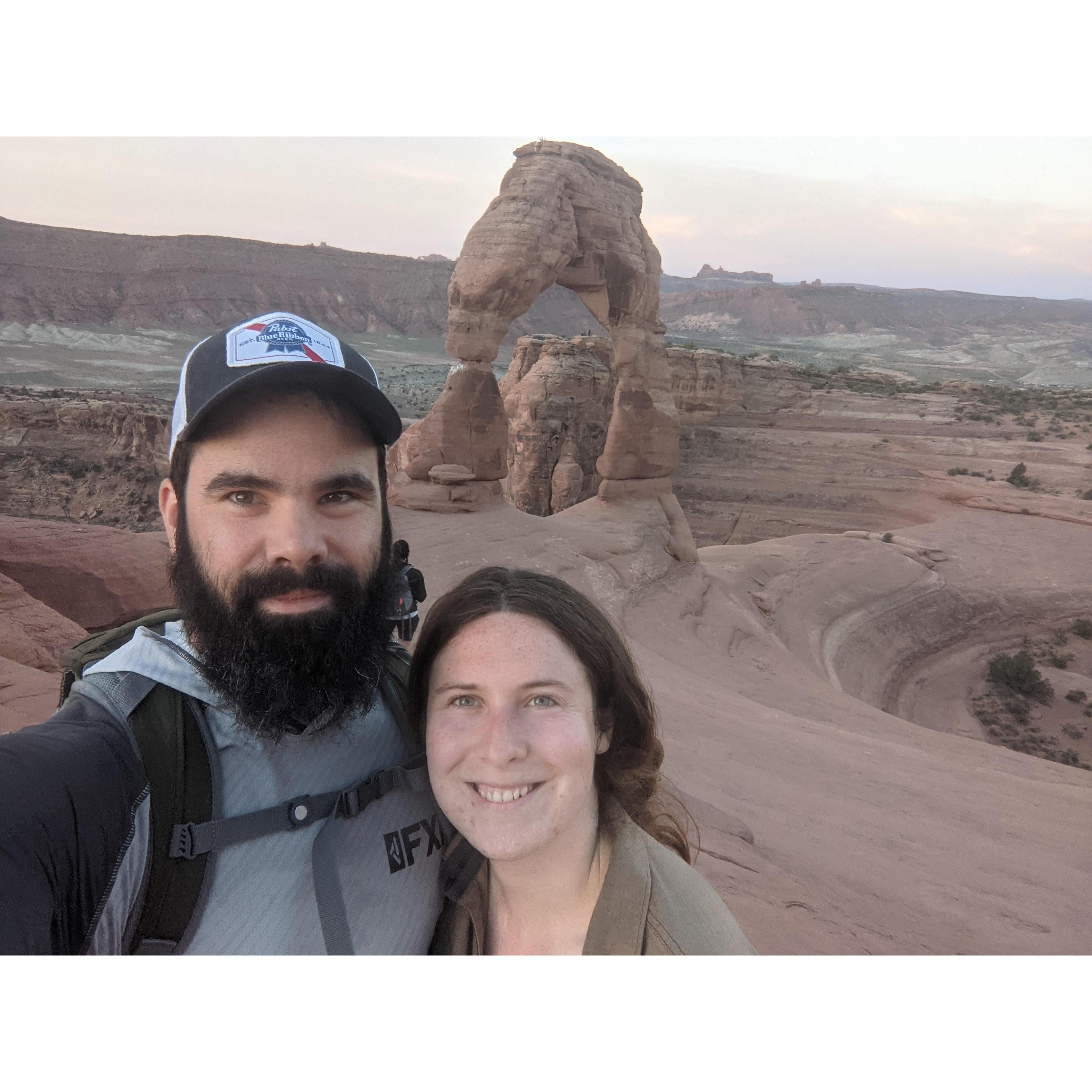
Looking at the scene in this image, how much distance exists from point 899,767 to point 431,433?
796cm

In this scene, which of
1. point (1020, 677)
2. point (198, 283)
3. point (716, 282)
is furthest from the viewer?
A: point (716, 282)

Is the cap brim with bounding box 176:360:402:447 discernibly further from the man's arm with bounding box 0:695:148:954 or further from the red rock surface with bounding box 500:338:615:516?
the red rock surface with bounding box 500:338:615:516

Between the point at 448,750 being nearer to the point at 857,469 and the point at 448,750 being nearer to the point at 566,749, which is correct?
the point at 566,749

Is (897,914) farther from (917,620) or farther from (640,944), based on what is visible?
Result: (917,620)

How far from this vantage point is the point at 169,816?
1131mm

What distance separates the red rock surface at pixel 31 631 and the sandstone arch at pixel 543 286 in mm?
5852

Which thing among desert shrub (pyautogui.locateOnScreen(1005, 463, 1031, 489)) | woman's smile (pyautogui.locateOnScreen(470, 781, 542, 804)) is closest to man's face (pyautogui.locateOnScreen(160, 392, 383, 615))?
woman's smile (pyautogui.locateOnScreen(470, 781, 542, 804))

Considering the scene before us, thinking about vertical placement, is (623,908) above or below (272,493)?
below

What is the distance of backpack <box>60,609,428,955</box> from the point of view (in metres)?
1.12

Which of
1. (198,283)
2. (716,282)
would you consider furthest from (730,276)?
(198,283)

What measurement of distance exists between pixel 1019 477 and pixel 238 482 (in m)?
27.1

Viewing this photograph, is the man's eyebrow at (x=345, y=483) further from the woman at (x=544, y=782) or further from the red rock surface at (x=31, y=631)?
the red rock surface at (x=31, y=631)

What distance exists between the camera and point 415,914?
1.44m

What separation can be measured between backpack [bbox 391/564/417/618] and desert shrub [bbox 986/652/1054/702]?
1516 cm
